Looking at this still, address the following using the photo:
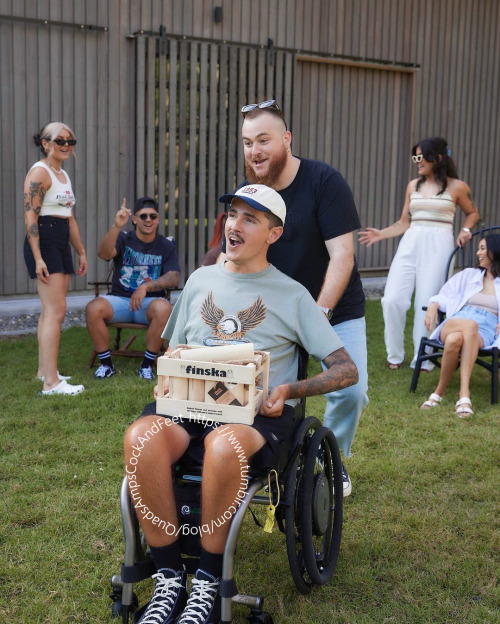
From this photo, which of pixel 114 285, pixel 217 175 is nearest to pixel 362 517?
pixel 114 285

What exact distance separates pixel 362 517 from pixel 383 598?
701 mm

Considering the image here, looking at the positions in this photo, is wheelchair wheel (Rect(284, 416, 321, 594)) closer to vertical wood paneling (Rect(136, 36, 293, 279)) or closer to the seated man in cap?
the seated man in cap

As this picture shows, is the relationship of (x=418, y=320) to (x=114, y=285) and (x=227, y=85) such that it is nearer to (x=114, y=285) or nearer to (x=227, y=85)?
(x=114, y=285)

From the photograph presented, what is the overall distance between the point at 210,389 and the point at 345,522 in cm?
137

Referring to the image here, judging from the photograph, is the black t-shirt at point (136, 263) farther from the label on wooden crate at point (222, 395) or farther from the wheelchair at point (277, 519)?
the label on wooden crate at point (222, 395)

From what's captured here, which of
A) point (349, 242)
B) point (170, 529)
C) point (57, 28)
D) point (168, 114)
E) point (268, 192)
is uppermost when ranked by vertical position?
point (57, 28)

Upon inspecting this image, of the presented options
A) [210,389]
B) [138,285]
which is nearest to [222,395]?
[210,389]

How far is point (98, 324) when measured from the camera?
20.1 feet

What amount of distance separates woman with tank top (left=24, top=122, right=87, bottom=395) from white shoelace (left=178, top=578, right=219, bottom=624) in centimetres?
324

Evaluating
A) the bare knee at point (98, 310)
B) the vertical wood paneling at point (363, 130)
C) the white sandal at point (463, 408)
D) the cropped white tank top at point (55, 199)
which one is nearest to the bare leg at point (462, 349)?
the white sandal at point (463, 408)

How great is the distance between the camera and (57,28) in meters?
7.91

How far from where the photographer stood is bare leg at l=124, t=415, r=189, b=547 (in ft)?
8.29

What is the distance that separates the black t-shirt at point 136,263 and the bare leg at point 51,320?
2.66 ft

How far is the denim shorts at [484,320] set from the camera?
5.68 m
